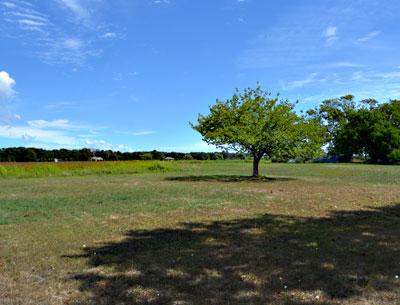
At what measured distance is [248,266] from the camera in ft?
19.5

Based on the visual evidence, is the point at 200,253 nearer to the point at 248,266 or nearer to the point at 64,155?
the point at 248,266

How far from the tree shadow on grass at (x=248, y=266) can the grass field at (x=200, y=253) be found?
A: 0.04 ft

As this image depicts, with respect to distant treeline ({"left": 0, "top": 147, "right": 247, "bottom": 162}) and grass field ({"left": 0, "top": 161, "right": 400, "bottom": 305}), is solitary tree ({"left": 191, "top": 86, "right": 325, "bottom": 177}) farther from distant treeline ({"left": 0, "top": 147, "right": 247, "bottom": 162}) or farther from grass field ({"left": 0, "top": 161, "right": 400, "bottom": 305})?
distant treeline ({"left": 0, "top": 147, "right": 247, "bottom": 162})

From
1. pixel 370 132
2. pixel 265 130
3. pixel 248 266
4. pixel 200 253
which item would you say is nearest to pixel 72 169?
pixel 265 130

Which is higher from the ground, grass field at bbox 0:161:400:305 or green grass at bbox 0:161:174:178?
green grass at bbox 0:161:174:178

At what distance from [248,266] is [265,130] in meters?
18.4

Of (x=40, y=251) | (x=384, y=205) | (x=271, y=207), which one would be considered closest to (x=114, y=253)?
(x=40, y=251)

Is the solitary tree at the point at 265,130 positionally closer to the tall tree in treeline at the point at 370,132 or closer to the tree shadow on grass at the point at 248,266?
the tree shadow on grass at the point at 248,266

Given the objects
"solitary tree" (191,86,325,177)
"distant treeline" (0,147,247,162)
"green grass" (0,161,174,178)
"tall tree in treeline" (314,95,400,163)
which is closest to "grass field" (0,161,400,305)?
"solitary tree" (191,86,325,177)

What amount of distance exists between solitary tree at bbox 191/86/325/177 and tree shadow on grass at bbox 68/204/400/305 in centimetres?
1460

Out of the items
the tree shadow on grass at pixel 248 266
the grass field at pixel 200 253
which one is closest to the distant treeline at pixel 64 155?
the grass field at pixel 200 253

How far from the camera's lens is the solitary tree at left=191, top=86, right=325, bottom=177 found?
23.4 m

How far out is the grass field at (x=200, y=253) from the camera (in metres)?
4.93

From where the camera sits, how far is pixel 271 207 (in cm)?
1208
